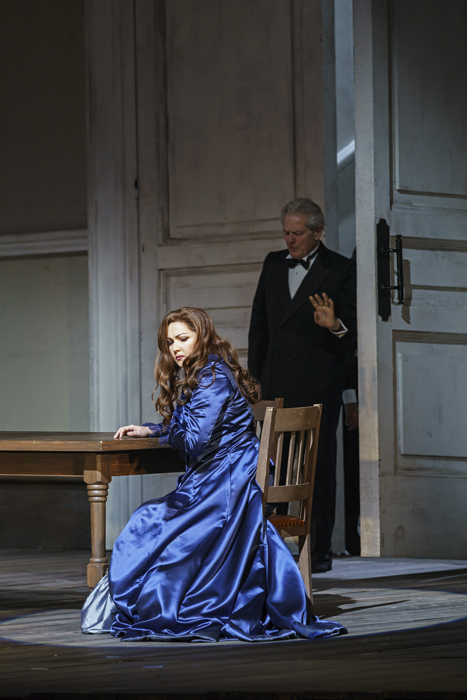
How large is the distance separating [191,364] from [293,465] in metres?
0.54

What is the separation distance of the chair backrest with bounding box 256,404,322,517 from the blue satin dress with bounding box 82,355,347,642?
7 centimetres

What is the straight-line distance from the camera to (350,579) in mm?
4156

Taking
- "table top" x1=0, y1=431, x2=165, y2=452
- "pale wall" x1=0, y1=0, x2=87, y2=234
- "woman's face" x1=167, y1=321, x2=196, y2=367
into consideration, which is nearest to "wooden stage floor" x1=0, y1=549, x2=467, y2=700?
"table top" x1=0, y1=431, x2=165, y2=452

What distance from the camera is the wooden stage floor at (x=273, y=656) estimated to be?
7.63 ft

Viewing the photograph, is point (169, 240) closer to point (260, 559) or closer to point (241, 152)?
point (241, 152)

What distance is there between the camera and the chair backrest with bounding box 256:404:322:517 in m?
3.12

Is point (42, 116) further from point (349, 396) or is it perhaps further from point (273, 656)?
point (273, 656)

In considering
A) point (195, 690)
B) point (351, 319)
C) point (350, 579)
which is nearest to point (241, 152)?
point (351, 319)

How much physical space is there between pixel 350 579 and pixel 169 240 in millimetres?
2160

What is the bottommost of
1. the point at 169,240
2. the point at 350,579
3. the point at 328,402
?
the point at 350,579

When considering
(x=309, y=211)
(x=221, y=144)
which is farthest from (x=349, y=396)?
(x=221, y=144)

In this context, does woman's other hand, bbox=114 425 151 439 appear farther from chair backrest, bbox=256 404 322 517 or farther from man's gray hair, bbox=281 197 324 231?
man's gray hair, bbox=281 197 324 231

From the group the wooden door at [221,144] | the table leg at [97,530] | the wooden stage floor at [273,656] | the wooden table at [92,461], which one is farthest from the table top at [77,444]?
the wooden door at [221,144]

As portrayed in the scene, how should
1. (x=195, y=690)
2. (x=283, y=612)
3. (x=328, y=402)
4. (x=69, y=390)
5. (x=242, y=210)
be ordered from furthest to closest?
(x=69, y=390) → (x=242, y=210) → (x=328, y=402) → (x=283, y=612) → (x=195, y=690)
